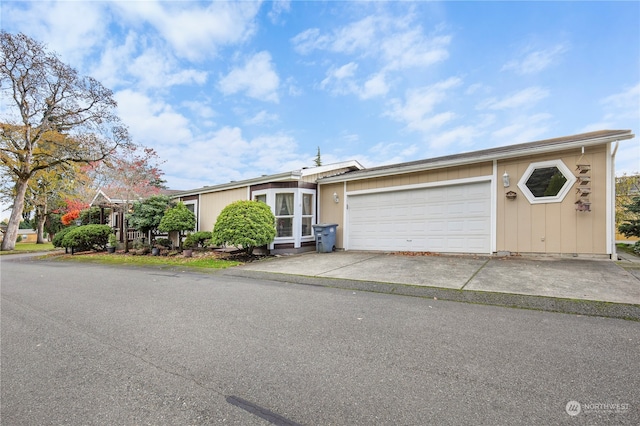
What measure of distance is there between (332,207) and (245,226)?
3.68 meters

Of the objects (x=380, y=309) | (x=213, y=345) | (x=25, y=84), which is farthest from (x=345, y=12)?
(x=25, y=84)

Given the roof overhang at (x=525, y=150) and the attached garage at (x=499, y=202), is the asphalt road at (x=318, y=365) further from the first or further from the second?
the roof overhang at (x=525, y=150)

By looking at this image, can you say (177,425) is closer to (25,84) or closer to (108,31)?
(108,31)

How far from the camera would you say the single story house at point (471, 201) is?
6617 millimetres

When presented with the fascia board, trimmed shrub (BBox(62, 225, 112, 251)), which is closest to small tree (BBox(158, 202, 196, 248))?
the fascia board

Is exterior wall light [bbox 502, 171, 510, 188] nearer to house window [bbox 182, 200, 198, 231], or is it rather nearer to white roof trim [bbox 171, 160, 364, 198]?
white roof trim [bbox 171, 160, 364, 198]

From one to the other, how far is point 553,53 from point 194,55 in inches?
508

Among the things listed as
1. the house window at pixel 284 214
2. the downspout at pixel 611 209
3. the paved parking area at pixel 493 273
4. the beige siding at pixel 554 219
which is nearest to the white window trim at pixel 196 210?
the house window at pixel 284 214

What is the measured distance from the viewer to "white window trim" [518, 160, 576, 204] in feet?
Answer: 22.6

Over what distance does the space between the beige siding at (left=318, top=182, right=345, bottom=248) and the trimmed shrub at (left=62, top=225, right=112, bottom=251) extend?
12.4 metres

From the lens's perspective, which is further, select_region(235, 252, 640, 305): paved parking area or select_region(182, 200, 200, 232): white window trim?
select_region(182, 200, 200, 232): white window trim

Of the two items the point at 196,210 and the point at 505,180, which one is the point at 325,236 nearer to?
the point at 505,180

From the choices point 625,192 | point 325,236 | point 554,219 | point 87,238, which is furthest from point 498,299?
point 87,238
